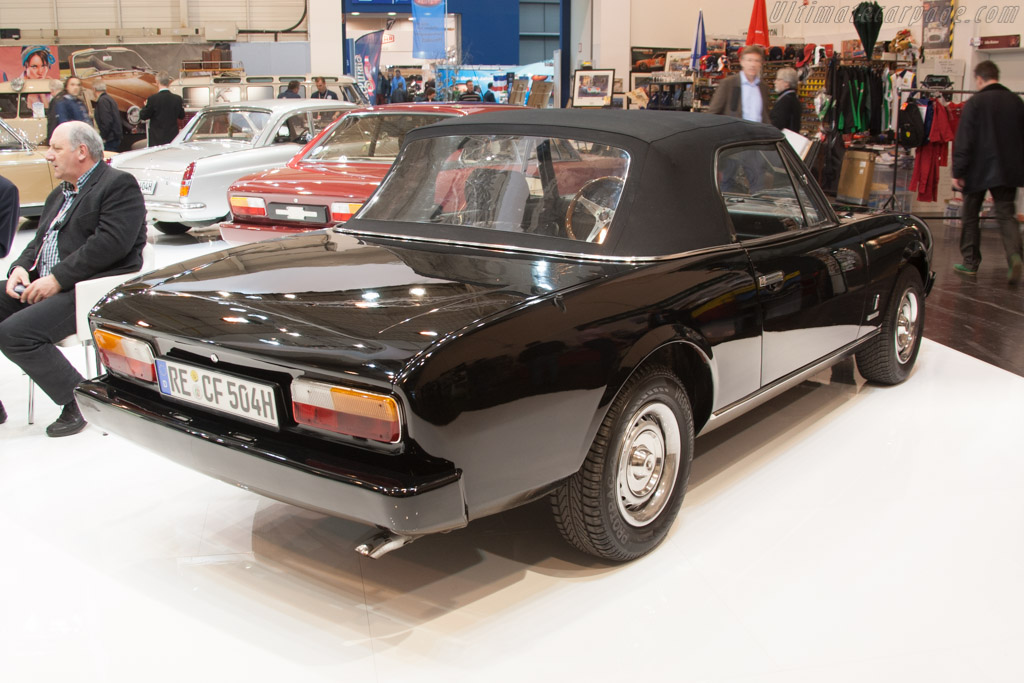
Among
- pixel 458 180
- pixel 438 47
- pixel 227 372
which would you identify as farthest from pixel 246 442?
pixel 438 47

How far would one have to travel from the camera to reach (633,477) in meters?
2.68

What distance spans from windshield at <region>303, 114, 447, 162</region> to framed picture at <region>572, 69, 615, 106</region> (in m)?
6.91

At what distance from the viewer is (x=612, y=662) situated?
2.27 meters

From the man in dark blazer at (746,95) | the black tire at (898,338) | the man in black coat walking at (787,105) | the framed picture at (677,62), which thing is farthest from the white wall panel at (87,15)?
the black tire at (898,338)

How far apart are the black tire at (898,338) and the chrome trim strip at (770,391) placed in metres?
0.23

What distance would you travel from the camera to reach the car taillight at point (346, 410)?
205 centimetres

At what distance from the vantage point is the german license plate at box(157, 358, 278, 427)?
2256mm

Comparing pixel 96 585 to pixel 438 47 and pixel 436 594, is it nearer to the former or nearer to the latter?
pixel 436 594

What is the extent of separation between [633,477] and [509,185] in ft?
3.54

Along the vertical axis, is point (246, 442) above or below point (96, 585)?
above

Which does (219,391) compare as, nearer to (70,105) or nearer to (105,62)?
(70,105)

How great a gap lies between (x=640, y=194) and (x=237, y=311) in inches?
50.3

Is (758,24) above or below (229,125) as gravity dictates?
above

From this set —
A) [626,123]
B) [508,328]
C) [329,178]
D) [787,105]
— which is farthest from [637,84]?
[508,328]
